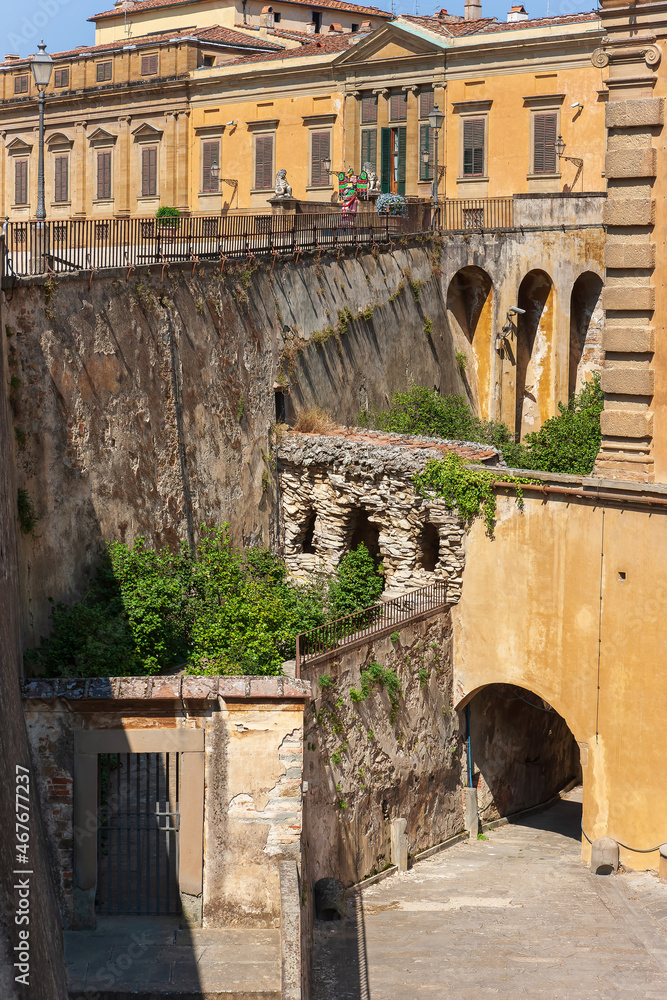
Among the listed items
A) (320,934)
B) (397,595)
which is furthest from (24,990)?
(397,595)

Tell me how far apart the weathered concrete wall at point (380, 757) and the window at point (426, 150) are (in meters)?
18.0

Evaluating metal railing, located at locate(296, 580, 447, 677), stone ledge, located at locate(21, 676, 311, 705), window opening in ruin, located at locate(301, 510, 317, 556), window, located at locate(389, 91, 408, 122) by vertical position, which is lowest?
metal railing, located at locate(296, 580, 447, 677)

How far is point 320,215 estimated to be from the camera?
25.6m

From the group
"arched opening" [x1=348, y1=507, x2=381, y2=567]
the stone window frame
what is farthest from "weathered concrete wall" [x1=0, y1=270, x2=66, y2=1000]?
"arched opening" [x1=348, y1=507, x2=381, y2=567]

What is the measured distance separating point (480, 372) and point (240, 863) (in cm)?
1878

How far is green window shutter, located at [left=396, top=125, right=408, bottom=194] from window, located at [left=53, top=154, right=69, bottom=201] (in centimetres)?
1144

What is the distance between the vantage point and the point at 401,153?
118 feet

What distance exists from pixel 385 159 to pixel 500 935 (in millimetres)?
24271

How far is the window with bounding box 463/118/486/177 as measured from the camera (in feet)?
112

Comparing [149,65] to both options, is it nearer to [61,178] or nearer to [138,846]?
[61,178]

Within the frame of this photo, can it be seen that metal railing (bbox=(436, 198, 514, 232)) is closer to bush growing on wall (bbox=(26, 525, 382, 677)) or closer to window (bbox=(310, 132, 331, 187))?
window (bbox=(310, 132, 331, 187))

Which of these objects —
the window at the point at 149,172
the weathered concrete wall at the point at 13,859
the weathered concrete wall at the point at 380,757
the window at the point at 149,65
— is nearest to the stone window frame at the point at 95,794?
the weathered concrete wall at the point at 13,859

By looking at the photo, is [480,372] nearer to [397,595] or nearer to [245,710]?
[397,595]

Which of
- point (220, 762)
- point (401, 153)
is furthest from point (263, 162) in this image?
point (220, 762)
